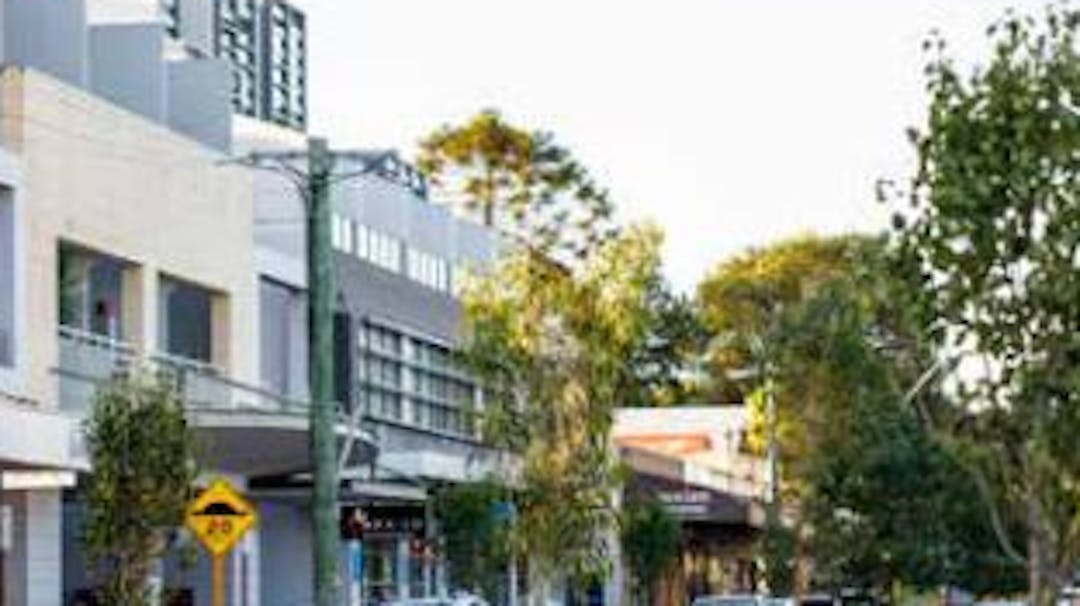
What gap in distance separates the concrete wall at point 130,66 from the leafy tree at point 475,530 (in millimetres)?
10957

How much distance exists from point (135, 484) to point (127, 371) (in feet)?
17.8

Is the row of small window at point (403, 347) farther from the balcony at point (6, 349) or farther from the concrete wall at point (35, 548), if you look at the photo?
the balcony at point (6, 349)

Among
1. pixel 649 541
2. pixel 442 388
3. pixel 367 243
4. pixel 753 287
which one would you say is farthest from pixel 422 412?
pixel 753 287

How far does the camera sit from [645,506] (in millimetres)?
68062

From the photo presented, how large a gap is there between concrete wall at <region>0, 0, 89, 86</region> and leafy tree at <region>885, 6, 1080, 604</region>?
25647mm

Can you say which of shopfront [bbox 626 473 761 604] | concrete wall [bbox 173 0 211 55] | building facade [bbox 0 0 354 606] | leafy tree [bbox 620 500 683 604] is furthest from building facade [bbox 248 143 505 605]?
concrete wall [bbox 173 0 211 55]

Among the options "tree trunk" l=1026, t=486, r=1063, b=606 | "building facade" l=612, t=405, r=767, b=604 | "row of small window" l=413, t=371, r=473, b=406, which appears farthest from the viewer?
"building facade" l=612, t=405, r=767, b=604

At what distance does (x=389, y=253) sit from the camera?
63.7 meters

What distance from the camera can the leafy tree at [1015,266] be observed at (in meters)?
21.0

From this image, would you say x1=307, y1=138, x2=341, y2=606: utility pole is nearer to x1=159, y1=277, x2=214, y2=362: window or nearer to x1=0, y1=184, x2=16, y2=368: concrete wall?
x1=0, y1=184, x2=16, y2=368: concrete wall

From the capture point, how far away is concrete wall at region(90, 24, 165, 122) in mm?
47562

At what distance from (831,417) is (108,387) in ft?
127

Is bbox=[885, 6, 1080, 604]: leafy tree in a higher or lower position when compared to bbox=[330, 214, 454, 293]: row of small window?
lower

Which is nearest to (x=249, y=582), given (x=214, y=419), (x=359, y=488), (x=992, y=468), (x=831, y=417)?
(x=359, y=488)
